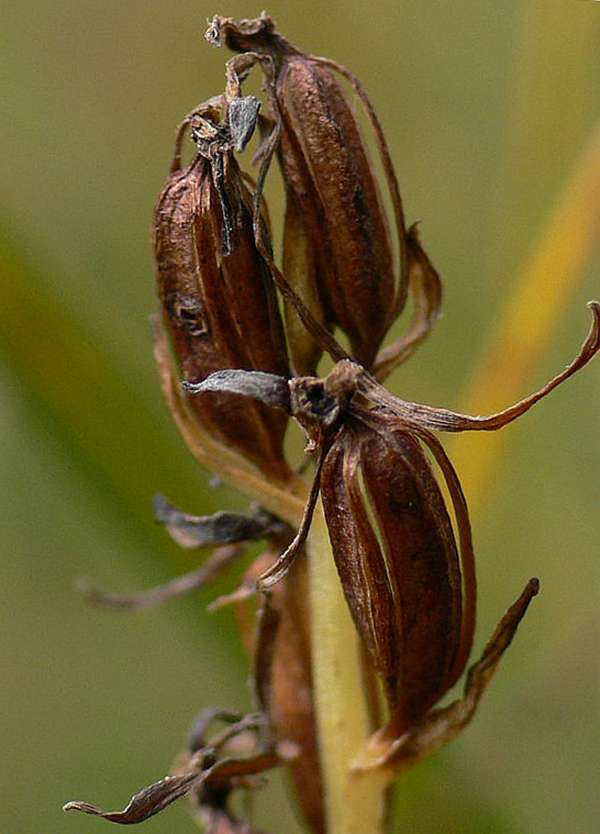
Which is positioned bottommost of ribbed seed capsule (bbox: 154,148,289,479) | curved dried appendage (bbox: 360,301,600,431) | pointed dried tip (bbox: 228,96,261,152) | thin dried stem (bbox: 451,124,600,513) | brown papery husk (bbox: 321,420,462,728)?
thin dried stem (bbox: 451,124,600,513)

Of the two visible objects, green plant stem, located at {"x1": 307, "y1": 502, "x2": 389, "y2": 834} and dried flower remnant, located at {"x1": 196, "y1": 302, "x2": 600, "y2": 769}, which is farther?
green plant stem, located at {"x1": 307, "y1": 502, "x2": 389, "y2": 834}

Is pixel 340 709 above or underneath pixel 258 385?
underneath

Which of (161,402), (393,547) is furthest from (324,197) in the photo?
(161,402)

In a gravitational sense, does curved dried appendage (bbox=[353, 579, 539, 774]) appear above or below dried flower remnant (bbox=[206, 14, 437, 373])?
below

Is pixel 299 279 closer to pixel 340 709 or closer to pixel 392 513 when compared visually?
pixel 392 513

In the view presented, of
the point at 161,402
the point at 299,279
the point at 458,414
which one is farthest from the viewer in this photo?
the point at 161,402

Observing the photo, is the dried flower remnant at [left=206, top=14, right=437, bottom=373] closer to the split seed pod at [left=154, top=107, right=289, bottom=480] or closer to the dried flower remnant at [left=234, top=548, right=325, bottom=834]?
the split seed pod at [left=154, top=107, right=289, bottom=480]

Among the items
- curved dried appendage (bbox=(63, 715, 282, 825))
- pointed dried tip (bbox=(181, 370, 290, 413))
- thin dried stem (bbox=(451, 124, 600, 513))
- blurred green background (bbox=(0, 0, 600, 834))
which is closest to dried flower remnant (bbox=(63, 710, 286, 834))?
curved dried appendage (bbox=(63, 715, 282, 825))
